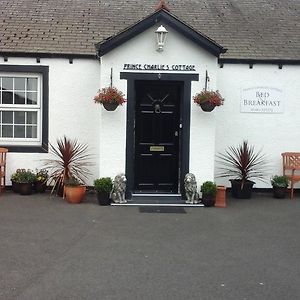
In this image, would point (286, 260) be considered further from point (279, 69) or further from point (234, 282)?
point (279, 69)

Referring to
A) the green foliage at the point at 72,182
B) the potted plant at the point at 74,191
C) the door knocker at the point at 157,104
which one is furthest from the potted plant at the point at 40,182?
the door knocker at the point at 157,104

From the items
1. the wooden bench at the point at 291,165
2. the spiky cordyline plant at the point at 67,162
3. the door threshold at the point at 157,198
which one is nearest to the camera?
the door threshold at the point at 157,198

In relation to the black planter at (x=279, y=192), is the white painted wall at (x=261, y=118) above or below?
above

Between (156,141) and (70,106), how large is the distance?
2.30m

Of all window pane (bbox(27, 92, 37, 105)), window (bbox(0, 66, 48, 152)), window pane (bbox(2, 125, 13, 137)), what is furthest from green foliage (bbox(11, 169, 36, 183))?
window pane (bbox(27, 92, 37, 105))

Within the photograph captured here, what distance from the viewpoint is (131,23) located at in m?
13.0

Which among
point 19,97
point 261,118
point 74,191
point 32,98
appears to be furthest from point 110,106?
point 261,118

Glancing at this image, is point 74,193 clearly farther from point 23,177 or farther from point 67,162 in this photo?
point 23,177

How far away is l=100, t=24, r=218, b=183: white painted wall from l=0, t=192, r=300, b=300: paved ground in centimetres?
111

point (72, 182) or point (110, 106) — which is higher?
point (110, 106)

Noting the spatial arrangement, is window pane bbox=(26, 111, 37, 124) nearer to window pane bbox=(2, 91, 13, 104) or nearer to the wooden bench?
window pane bbox=(2, 91, 13, 104)

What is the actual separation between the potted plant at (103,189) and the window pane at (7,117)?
312cm

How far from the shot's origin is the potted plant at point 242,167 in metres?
11.4

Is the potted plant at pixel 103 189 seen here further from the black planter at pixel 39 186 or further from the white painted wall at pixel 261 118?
the white painted wall at pixel 261 118
